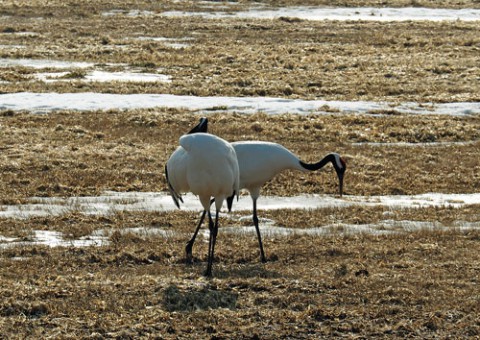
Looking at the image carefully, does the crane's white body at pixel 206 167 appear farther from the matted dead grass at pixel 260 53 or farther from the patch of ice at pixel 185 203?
the matted dead grass at pixel 260 53

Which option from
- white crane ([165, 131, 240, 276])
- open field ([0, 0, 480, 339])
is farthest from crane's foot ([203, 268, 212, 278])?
open field ([0, 0, 480, 339])

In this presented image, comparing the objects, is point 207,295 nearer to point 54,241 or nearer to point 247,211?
point 54,241

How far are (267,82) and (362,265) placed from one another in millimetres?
19239

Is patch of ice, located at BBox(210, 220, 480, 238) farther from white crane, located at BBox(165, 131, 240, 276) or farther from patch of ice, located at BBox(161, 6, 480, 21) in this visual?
patch of ice, located at BBox(161, 6, 480, 21)

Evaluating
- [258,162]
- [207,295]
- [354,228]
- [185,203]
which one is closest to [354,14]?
[185,203]

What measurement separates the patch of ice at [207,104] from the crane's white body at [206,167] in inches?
544

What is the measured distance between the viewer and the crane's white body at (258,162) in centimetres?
1256

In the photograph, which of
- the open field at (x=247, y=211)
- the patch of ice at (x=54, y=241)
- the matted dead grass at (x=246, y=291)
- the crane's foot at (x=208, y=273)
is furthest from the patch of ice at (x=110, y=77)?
the crane's foot at (x=208, y=273)

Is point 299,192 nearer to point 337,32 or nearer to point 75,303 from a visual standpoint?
point 75,303

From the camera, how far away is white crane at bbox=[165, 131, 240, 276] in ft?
34.5

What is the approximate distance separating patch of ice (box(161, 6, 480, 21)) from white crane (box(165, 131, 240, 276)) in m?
41.3

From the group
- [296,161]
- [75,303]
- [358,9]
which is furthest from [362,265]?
[358,9]

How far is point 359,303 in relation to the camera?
9.47 metres

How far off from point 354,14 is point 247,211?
4271cm
